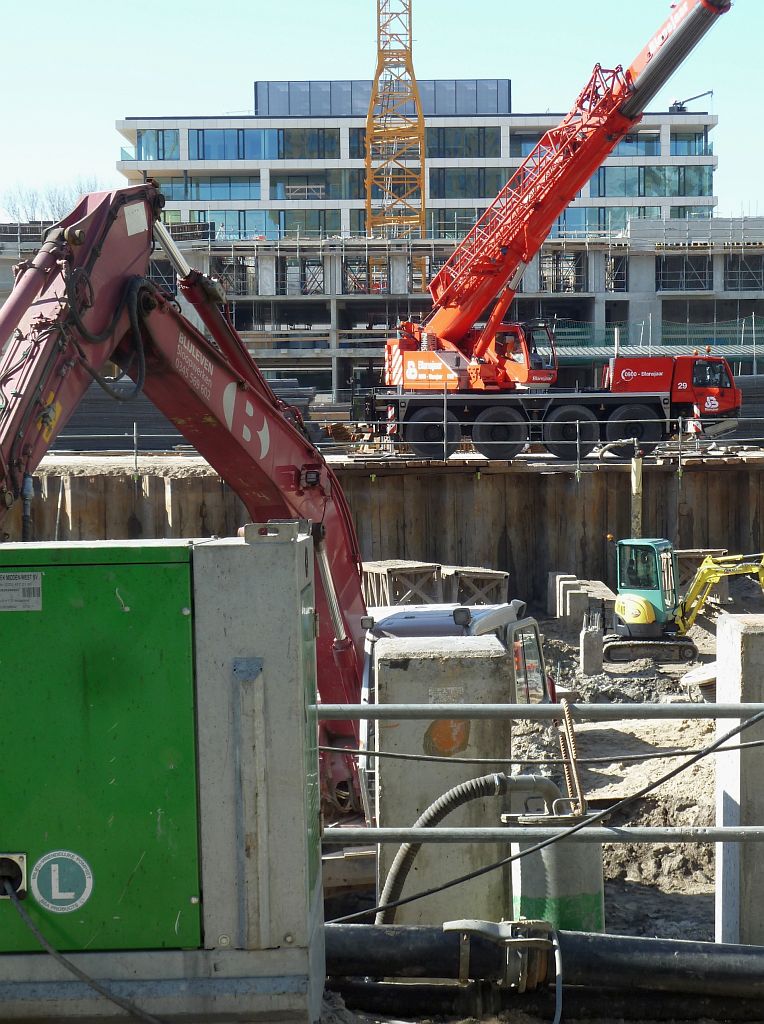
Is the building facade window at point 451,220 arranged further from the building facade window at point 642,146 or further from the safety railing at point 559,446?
the safety railing at point 559,446

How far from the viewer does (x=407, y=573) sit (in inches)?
693

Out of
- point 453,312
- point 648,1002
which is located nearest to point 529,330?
point 453,312

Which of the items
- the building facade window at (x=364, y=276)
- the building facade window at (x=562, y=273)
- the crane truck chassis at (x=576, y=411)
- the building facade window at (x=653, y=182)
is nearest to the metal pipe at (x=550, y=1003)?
the crane truck chassis at (x=576, y=411)

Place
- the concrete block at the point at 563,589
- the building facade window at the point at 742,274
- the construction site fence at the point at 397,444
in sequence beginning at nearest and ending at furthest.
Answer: the concrete block at the point at 563,589 → the construction site fence at the point at 397,444 → the building facade window at the point at 742,274

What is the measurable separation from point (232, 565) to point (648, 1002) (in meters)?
2.04

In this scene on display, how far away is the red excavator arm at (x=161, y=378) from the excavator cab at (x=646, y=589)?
9798mm

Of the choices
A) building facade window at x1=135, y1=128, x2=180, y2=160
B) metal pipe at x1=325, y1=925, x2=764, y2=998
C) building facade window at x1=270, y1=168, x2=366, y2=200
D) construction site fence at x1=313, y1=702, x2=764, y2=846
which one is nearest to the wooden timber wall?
construction site fence at x1=313, y1=702, x2=764, y2=846

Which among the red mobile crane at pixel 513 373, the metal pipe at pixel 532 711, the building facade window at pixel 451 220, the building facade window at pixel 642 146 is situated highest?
the building facade window at pixel 642 146

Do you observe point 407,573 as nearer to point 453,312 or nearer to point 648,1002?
point 453,312

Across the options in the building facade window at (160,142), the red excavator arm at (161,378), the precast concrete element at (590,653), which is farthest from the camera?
the building facade window at (160,142)

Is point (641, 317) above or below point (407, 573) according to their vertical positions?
above

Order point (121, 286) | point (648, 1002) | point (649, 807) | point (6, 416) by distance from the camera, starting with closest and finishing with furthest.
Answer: point (648, 1002)
point (6, 416)
point (121, 286)
point (649, 807)

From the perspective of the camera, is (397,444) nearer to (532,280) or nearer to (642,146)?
(532,280)

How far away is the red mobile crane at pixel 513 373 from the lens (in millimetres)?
23438
